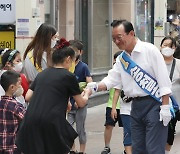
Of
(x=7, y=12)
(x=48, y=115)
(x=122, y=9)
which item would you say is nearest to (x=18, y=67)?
(x=48, y=115)

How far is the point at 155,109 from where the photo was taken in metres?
6.38

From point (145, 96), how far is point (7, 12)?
5.64 metres

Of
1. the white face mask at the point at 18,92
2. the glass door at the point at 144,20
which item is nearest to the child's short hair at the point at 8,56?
the white face mask at the point at 18,92

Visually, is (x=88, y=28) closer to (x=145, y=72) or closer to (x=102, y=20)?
(x=102, y=20)

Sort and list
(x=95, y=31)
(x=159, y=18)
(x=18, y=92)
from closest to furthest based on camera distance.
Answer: (x=18, y=92) < (x=95, y=31) < (x=159, y=18)

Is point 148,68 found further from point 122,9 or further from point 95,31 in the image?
point 122,9

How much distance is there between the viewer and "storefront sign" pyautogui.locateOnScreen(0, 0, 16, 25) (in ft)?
36.5

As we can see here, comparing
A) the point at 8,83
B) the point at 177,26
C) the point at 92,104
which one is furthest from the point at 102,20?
the point at 8,83

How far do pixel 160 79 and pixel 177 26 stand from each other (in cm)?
1596

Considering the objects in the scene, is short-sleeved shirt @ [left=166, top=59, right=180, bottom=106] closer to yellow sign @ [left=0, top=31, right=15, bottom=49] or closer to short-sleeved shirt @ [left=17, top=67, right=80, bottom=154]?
short-sleeved shirt @ [left=17, top=67, right=80, bottom=154]

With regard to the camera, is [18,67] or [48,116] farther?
[18,67]

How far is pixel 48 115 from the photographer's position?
5797mm

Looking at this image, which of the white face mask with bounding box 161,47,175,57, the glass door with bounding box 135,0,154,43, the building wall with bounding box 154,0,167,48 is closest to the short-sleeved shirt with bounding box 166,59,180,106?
the white face mask with bounding box 161,47,175,57

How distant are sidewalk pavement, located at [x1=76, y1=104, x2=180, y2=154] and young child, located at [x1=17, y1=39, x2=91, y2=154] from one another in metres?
3.91
